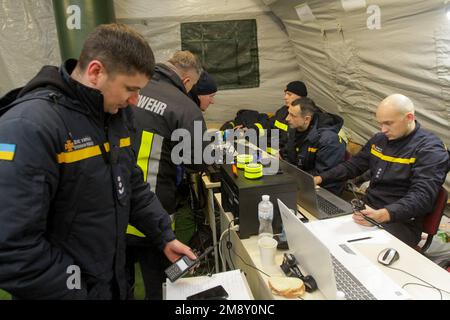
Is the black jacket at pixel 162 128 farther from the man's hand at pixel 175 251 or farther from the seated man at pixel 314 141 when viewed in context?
the seated man at pixel 314 141

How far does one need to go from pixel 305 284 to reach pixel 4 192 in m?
0.92

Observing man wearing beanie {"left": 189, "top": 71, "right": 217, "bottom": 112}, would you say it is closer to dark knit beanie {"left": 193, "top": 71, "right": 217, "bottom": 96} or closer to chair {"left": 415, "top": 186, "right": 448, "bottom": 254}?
dark knit beanie {"left": 193, "top": 71, "right": 217, "bottom": 96}

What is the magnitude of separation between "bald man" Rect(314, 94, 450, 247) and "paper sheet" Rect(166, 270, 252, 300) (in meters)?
0.70

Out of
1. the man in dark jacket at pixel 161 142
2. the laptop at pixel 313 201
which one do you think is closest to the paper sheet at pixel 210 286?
the man in dark jacket at pixel 161 142

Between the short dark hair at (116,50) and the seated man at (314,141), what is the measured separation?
1.79 metres

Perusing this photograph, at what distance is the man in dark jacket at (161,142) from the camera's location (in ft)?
5.22

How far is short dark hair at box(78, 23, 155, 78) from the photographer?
0.86m

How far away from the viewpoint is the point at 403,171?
1.86 metres

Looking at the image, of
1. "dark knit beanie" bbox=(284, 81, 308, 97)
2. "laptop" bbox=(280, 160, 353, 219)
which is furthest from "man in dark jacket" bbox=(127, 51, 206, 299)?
"dark knit beanie" bbox=(284, 81, 308, 97)

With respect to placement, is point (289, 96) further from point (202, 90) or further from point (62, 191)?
point (62, 191)

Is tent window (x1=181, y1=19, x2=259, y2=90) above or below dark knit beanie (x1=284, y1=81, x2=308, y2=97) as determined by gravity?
above

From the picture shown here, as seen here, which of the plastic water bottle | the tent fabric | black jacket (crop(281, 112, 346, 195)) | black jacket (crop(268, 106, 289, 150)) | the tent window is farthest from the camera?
the tent window

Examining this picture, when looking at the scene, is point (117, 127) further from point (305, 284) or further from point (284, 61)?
point (284, 61)
